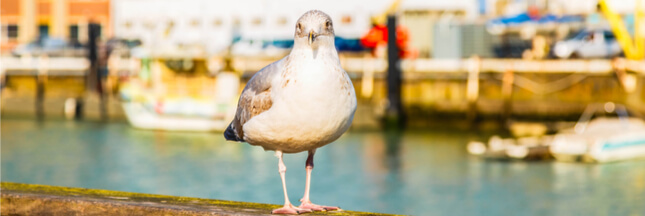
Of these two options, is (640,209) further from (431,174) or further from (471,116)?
(471,116)

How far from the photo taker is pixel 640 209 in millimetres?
19312

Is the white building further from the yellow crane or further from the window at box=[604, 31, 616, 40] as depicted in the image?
the yellow crane

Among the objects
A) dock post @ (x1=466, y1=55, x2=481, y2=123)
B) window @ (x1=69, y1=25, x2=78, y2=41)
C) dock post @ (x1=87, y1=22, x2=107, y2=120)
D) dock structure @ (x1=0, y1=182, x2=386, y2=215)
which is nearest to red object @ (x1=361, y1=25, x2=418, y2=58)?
dock post @ (x1=466, y1=55, x2=481, y2=123)

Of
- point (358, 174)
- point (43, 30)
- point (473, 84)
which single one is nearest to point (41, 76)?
point (473, 84)

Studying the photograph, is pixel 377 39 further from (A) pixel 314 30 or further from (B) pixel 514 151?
→ (A) pixel 314 30

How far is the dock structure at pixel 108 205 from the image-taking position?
5.66m

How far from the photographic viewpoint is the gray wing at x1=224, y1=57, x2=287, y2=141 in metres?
5.69

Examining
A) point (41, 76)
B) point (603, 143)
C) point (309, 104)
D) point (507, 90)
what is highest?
point (309, 104)

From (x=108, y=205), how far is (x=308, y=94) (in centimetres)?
143

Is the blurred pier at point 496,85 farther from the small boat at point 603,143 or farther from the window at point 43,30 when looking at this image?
the window at point 43,30

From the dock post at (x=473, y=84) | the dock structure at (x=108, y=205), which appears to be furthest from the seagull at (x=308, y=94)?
the dock post at (x=473, y=84)

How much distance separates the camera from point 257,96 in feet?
19.0

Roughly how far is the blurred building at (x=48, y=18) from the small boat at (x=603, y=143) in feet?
150

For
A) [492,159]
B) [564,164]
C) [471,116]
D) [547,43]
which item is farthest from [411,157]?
[547,43]
